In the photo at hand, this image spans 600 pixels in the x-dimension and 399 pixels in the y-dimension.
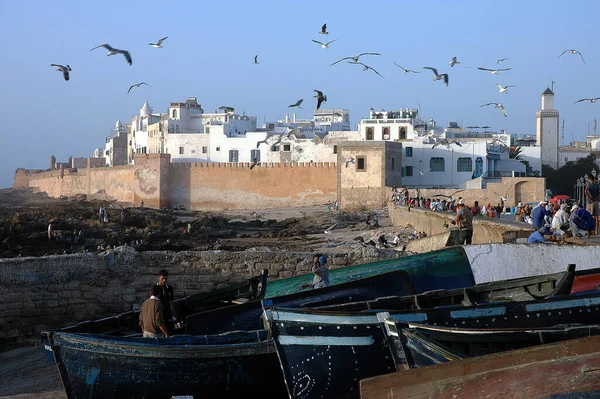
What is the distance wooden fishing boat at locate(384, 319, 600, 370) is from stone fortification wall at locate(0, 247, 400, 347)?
13.7 ft

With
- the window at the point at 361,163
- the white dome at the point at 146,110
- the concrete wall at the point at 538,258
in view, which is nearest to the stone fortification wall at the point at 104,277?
the concrete wall at the point at 538,258

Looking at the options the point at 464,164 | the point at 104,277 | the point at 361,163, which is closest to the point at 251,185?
the point at 361,163

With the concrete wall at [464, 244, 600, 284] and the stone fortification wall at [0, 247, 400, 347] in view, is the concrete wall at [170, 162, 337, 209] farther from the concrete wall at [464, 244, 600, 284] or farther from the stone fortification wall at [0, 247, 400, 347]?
the concrete wall at [464, 244, 600, 284]

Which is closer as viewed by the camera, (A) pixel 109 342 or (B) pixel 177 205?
(A) pixel 109 342

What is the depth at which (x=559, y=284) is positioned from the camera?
631 cm

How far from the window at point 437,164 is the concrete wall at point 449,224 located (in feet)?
38.7

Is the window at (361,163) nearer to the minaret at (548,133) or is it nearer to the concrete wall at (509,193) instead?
the concrete wall at (509,193)

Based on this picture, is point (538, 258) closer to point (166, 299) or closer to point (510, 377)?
point (166, 299)

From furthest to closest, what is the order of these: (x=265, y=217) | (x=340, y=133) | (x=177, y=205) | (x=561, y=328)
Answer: (x=340, y=133), (x=177, y=205), (x=265, y=217), (x=561, y=328)

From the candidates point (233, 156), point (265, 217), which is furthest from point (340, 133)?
point (265, 217)

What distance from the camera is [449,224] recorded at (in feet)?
54.9

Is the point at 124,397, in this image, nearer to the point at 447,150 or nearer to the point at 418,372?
the point at 418,372

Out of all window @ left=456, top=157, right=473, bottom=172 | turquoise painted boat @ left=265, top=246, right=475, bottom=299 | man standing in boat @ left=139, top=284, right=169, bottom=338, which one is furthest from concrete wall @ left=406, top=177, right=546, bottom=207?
man standing in boat @ left=139, top=284, right=169, bottom=338

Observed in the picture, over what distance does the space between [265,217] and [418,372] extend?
32.6 meters
